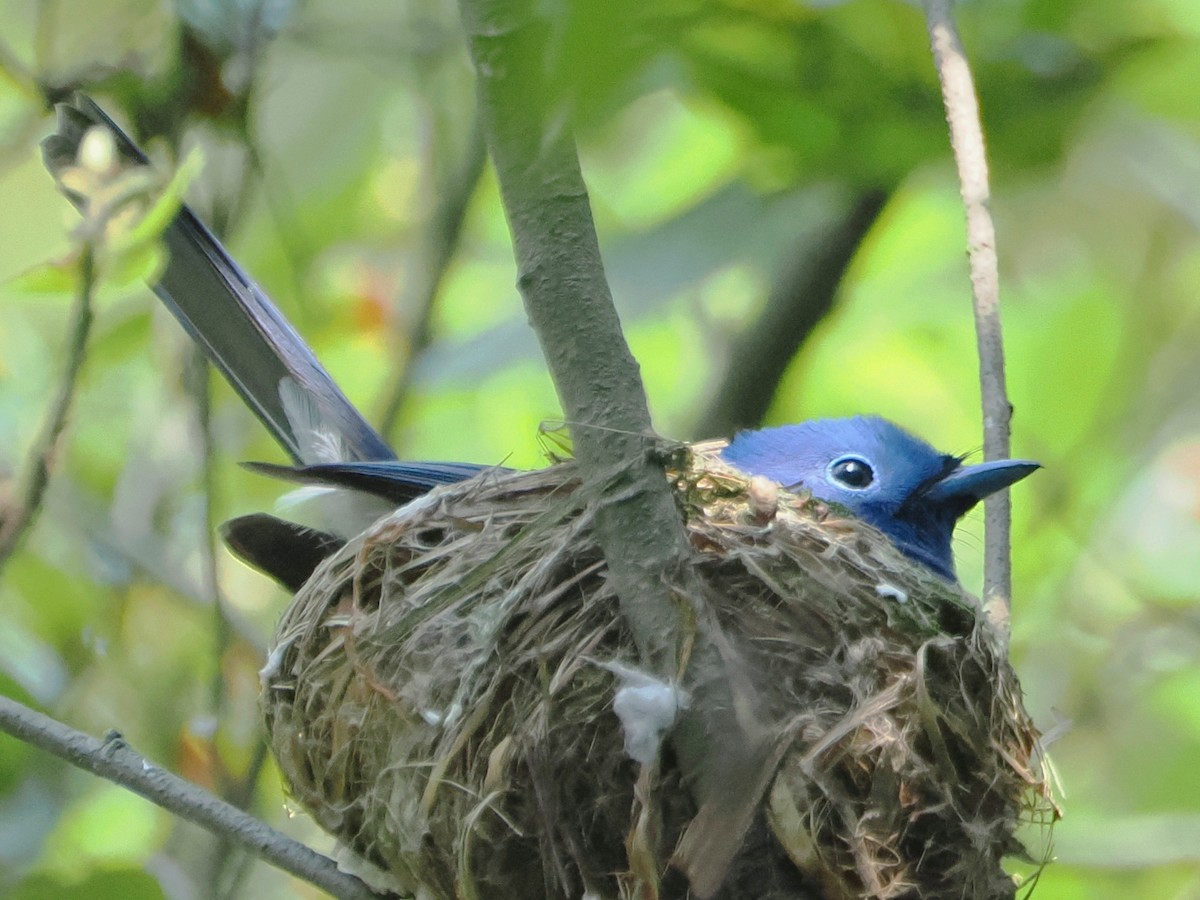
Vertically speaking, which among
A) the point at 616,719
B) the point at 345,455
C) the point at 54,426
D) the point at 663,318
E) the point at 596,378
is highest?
the point at 663,318

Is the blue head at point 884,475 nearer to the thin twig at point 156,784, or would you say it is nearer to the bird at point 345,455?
the bird at point 345,455

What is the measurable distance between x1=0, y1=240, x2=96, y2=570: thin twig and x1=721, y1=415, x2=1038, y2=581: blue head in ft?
5.42

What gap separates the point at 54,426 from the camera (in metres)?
2.81

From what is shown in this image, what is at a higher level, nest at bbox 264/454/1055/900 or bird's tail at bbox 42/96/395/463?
bird's tail at bbox 42/96/395/463

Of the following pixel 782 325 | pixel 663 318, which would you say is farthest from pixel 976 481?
pixel 663 318

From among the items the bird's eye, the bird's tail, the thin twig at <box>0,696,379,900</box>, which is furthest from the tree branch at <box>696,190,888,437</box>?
the thin twig at <box>0,696,379,900</box>

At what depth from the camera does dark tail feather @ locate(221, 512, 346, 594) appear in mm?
2996

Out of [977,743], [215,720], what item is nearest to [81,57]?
[215,720]

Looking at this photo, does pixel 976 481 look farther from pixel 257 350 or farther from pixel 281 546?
pixel 257 350

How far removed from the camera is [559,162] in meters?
1.78

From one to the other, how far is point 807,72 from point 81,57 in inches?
76.4

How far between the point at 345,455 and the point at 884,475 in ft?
4.48

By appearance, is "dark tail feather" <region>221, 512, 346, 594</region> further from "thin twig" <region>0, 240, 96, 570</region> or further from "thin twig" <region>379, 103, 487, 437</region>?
"thin twig" <region>379, 103, 487, 437</region>

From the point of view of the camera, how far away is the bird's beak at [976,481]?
3.09 meters
